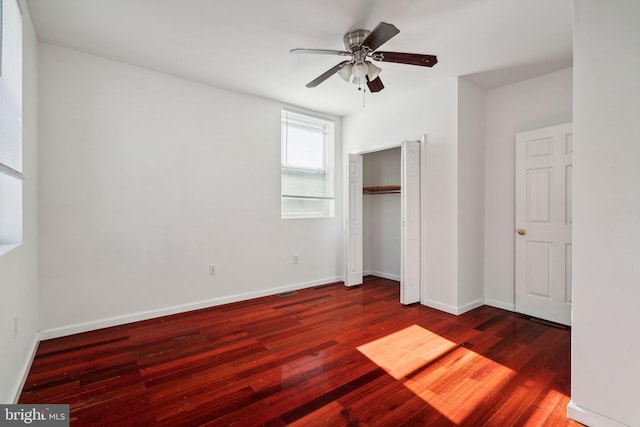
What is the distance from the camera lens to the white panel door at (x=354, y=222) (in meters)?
4.72

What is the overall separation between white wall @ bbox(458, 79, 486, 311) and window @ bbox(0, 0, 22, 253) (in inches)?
154

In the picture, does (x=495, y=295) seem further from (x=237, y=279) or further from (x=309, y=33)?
(x=309, y=33)

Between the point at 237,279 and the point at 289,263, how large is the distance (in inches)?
32.1

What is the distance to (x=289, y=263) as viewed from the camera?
4469mm

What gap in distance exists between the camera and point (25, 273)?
89.5 inches

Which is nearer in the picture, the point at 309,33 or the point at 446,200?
the point at 309,33

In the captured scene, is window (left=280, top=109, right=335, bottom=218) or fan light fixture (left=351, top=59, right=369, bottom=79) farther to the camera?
window (left=280, top=109, right=335, bottom=218)

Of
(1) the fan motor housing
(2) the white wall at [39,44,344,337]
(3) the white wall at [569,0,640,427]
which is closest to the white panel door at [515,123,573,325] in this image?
(3) the white wall at [569,0,640,427]

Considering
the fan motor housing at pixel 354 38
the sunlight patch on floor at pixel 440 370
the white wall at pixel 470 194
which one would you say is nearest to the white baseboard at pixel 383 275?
the white wall at pixel 470 194

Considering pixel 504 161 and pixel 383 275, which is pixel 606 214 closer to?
pixel 504 161

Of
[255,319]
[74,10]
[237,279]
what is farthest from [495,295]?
[74,10]

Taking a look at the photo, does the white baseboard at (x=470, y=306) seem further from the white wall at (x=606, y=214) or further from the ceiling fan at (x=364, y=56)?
the ceiling fan at (x=364, y=56)

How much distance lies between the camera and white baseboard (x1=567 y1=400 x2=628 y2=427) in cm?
165

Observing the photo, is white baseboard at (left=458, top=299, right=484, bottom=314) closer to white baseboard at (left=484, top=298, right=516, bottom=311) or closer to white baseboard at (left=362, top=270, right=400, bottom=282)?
white baseboard at (left=484, top=298, right=516, bottom=311)
